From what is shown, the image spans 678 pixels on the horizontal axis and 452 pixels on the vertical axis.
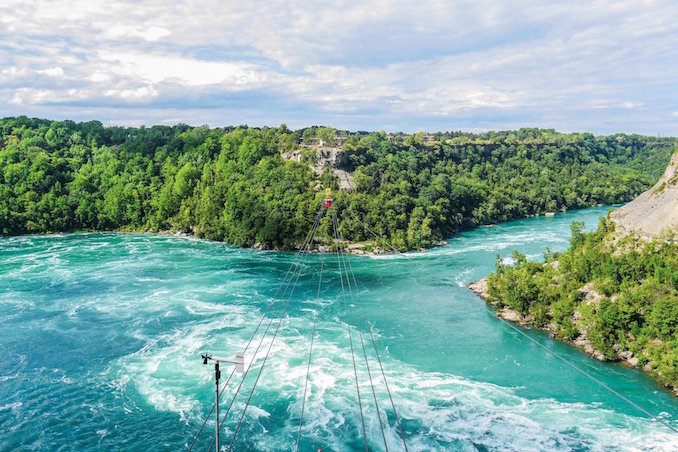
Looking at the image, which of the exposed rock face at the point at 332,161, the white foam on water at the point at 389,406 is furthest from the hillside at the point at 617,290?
the exposed rock face at the point at 332,161

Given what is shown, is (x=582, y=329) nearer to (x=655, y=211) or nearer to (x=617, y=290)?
(x=617, y=290)

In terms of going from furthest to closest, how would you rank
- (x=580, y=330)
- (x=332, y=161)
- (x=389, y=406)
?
(x=332, y=161), (x=580, y=330), (x=389, y=406)

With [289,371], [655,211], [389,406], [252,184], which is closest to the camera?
[389,406]

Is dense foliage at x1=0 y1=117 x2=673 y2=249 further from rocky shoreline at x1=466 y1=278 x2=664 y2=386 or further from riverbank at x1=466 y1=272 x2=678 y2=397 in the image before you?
riverbank at x1=466 y1=272 x2=678 y2=397

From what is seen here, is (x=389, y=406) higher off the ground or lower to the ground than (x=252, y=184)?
lower

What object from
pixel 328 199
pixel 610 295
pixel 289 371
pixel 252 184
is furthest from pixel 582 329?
pixel 252 184

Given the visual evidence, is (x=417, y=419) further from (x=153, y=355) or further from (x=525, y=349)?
(x=153, y=355)

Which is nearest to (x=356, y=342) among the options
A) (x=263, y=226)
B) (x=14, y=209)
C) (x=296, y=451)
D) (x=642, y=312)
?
(x=296, y=451)
